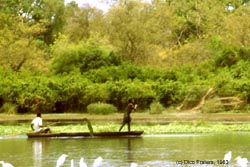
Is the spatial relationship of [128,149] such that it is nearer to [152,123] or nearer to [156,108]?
[152,123]

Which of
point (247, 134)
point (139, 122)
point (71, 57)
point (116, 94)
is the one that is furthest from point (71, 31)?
point (247, 134)

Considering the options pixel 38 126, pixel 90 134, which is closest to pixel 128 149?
pixel 90 134

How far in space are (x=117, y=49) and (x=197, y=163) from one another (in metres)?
43.8

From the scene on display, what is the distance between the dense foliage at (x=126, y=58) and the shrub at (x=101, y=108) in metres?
1.66

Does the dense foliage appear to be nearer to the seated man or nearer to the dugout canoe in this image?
the dugout canoe

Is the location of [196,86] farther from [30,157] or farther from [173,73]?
[30,157]

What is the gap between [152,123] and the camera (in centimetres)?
4081

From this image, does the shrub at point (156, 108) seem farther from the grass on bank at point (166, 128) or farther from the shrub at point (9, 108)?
the grass on bank at point (166, 128)

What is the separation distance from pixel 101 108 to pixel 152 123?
33.5 feet

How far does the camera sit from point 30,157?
25062 mm

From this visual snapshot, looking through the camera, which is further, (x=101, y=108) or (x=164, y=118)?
(x=101, y=108)

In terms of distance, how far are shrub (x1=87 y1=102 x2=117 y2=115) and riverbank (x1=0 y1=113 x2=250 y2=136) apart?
7.41 feet

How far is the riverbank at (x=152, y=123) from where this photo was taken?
36.0 metres

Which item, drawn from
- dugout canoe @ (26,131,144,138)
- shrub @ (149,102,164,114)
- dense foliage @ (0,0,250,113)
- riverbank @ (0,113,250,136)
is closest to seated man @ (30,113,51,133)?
dugout canoe @ (26,131,144,138)
